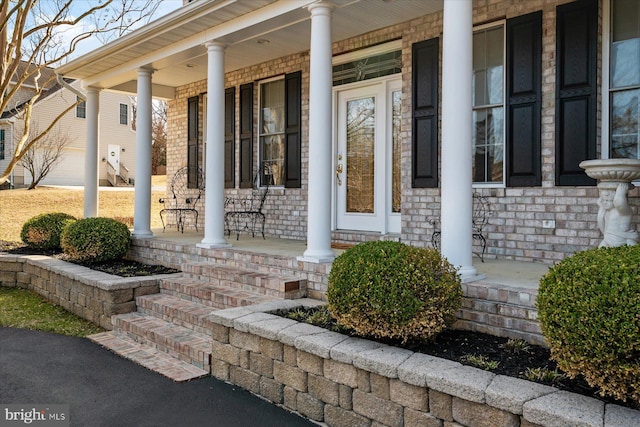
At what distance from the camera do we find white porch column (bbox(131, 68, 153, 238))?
749cm

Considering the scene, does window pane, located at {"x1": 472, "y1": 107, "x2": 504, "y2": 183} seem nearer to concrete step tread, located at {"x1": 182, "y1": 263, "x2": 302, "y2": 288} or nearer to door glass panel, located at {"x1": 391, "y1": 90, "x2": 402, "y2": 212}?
door glass panel, located at {"x1": 391, "y1": 90, "x2": 402, "y2": 212}

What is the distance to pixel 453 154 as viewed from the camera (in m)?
3.97

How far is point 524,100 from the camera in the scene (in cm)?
512

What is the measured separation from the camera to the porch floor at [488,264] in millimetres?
3924

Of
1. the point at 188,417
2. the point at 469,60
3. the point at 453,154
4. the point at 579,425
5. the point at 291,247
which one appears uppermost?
the point at 469,60

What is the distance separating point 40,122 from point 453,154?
2053 centimetres

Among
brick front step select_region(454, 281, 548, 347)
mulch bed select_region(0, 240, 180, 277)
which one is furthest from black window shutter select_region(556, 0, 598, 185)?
mulch bed select_region(0, 240, 180, 277)

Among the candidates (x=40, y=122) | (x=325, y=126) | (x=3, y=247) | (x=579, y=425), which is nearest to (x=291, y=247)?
(x=325, y=126)

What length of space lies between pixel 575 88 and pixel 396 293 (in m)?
3.14

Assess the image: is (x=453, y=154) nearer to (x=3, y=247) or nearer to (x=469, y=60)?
(x=469, y=60)

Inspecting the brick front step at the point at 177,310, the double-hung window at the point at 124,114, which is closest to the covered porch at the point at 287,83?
the brick front step at the point at 177,310

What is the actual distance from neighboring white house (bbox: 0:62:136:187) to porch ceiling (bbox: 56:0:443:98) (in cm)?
1090

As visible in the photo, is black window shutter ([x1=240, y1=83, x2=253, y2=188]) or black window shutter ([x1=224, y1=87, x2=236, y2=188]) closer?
black window shutter ([x1=240, y1=83, x2=253, y2=188])

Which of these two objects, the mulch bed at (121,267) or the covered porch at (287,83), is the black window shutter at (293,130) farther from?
the mulch bed at (121,267)
